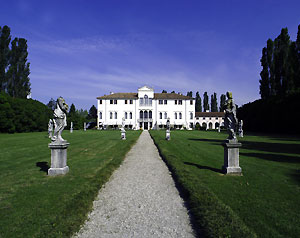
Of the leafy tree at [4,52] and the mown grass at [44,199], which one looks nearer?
the mown grass at [44,199]

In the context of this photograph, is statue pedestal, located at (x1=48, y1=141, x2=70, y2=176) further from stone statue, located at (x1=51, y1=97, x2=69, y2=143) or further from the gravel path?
the gravel path

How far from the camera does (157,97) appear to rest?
5466 centimetres

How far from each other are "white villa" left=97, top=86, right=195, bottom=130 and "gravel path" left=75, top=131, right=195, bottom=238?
47612 mm

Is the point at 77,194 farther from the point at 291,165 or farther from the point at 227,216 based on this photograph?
the point at 291,165

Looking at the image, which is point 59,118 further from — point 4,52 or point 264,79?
point 264,79

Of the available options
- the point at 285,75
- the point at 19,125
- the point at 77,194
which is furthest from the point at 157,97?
the point at 77,194

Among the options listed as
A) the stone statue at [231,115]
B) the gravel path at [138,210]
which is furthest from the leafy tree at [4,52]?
the stone statue at [231,115]

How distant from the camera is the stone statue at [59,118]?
23.2 ft

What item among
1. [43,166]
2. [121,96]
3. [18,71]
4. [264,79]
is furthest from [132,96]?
[43,166]

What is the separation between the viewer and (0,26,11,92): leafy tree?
132ft

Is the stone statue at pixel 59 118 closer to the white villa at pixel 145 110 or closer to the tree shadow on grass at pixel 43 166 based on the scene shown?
the tree shadow on grass at pixel 43 166

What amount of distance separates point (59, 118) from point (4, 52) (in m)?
46.1

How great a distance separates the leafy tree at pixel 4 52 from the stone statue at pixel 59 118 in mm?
43551

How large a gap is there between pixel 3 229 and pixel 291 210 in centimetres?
583
